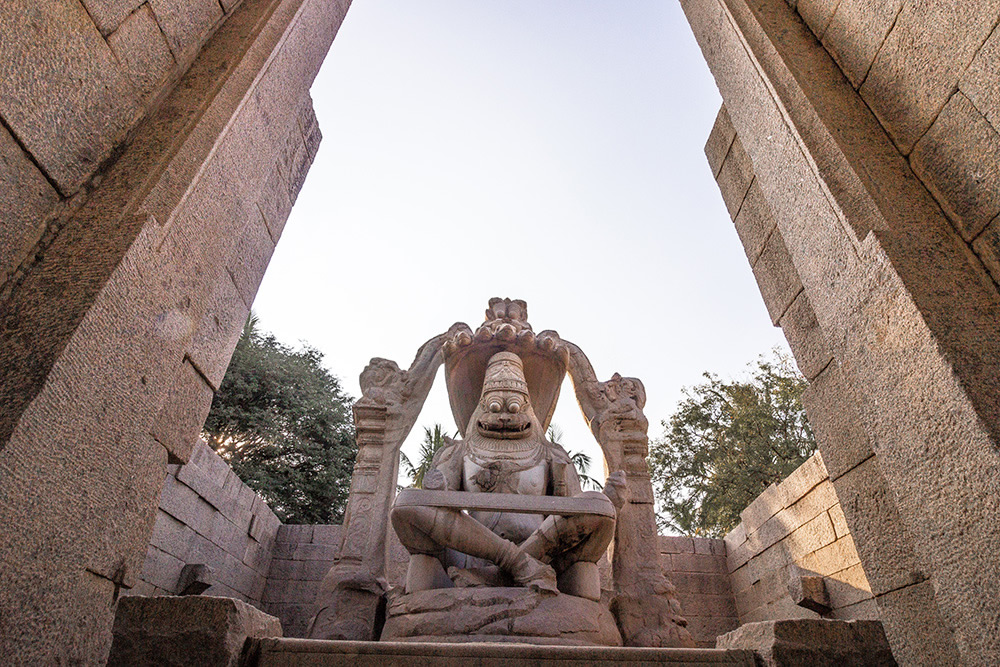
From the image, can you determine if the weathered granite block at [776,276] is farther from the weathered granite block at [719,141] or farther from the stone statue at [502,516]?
the stone statue at [502,516]

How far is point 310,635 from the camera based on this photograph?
131 inches

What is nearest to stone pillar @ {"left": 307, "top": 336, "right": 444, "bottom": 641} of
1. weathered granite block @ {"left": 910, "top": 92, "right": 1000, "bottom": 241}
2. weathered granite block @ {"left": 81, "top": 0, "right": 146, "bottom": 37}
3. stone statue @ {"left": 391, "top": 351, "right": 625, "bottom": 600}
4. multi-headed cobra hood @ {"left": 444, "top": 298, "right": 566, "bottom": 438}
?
multi-headed cobra hood @ {"left": 444, "top": 298, "right": 566, "bottom": 438}

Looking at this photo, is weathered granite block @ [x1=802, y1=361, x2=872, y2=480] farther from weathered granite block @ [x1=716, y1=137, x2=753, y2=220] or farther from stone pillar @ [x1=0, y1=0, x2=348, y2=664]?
stone pillar @ [x1=0, y1=0, x2=348, y2=664]

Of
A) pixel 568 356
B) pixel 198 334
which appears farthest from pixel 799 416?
pixel 198 334

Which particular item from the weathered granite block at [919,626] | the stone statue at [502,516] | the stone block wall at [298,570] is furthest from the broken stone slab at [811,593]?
the stone block wall at [298,570]

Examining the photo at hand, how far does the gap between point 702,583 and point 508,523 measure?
5231mm

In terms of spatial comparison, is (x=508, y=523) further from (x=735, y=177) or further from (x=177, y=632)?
(x=735, y=177)

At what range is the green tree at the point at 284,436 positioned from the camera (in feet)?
46.0

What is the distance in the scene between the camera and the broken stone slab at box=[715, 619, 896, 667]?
6.32 feet

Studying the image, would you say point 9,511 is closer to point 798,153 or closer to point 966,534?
point 966,534

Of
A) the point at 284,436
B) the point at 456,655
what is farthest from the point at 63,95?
the point at 284,436

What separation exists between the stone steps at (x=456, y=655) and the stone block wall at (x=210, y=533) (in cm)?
318

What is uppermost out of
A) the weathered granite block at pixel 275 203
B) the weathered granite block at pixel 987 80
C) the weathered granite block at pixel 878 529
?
the weathered granite block at pixel 275 203

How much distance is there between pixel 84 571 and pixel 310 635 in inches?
70.7
